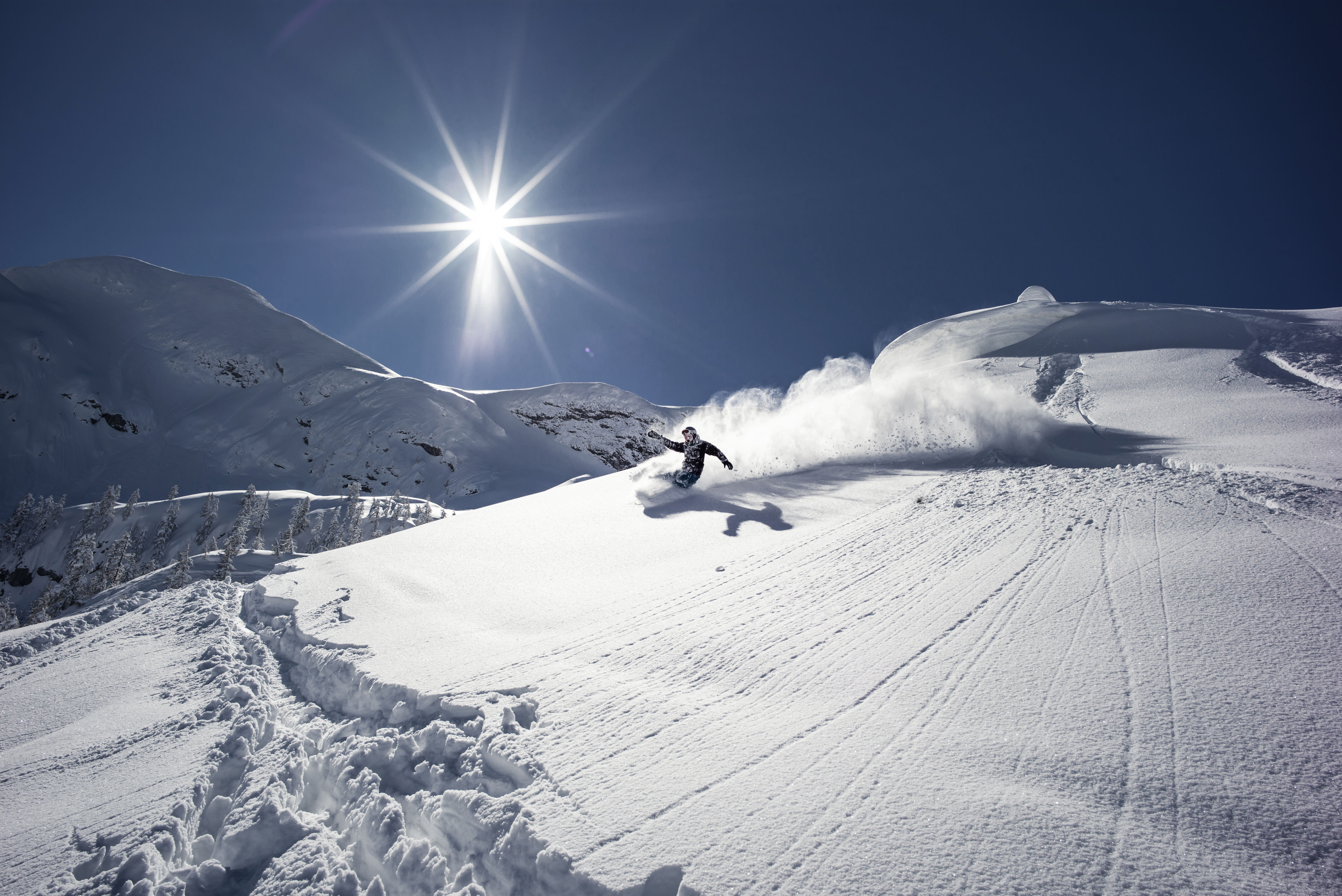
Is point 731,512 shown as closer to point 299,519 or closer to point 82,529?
point 299,519

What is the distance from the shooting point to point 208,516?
4788 cm

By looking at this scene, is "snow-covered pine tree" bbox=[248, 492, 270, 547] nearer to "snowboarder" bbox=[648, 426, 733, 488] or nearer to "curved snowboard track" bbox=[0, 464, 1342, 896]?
"snowboarder" bbox=[648, 426, 733, 488]

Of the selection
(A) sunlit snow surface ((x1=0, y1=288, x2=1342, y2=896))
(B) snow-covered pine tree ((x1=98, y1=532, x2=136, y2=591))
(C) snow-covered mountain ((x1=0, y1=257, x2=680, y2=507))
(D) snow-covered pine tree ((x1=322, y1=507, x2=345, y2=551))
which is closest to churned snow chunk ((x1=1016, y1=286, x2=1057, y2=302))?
(A) sunlit snow surface ((x1=0, y1=288, x2=1342, y2=896))

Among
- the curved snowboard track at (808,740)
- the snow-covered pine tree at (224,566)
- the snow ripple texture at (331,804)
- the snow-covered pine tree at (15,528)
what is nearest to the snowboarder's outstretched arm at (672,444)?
the curved snowboard track at (808,740)

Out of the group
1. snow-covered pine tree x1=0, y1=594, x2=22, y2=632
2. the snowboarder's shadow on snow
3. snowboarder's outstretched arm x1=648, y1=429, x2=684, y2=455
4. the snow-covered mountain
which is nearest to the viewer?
the snowboarder's shadow on snow

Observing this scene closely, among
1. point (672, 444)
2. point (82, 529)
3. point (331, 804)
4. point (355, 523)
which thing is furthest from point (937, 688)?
point (82, 529)

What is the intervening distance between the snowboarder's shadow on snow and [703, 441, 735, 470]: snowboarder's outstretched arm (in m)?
1.05

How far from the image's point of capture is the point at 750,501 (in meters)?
7.38

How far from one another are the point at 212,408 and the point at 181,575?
114804 millimetres

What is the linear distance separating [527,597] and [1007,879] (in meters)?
3.95

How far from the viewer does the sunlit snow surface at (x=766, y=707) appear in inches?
67.3

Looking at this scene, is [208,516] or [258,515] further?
[208,516]

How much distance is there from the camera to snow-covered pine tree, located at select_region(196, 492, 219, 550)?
45.8 meters

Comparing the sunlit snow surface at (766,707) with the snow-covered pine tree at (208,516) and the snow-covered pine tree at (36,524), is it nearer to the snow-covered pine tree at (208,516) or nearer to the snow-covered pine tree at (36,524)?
the snow-covered pine tree at (208,516)
